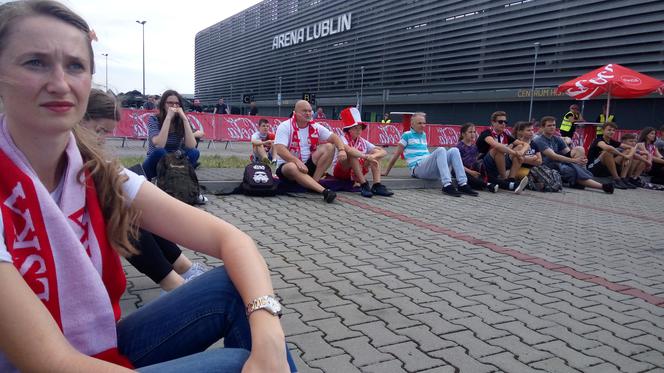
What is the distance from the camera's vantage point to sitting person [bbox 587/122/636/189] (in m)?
11.4

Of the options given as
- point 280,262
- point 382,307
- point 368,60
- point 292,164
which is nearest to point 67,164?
point 382,307

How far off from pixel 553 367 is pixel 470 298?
3.30ft

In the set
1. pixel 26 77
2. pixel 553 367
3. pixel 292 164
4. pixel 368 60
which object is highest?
pixel 368 60

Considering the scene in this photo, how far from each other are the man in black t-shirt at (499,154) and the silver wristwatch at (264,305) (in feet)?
27.5

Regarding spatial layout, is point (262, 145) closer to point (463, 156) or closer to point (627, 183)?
point (463, 156)

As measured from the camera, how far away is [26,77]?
133 centimetres

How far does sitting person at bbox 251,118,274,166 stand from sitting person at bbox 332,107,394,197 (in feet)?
6.81

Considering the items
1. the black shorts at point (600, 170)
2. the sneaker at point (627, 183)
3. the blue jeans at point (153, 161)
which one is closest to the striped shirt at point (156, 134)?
the blue jeans at point (153, 161)

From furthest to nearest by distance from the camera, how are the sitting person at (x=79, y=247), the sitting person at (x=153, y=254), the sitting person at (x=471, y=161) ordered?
the sitting person at (x=471, y=161)
the sitting person at (x=153, y=254)
the sitting person at (x=79, y=247)

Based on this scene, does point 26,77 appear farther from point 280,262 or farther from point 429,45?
point 429,45

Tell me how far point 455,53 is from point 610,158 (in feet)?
80.8

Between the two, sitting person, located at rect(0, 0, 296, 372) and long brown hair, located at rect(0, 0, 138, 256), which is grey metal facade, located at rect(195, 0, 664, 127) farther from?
long brown hair, located at rect(0, 0, 138, 256)

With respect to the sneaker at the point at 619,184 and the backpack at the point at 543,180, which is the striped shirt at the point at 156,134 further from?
the sneaker at the point at 619,184

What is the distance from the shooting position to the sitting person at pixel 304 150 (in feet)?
24.1
